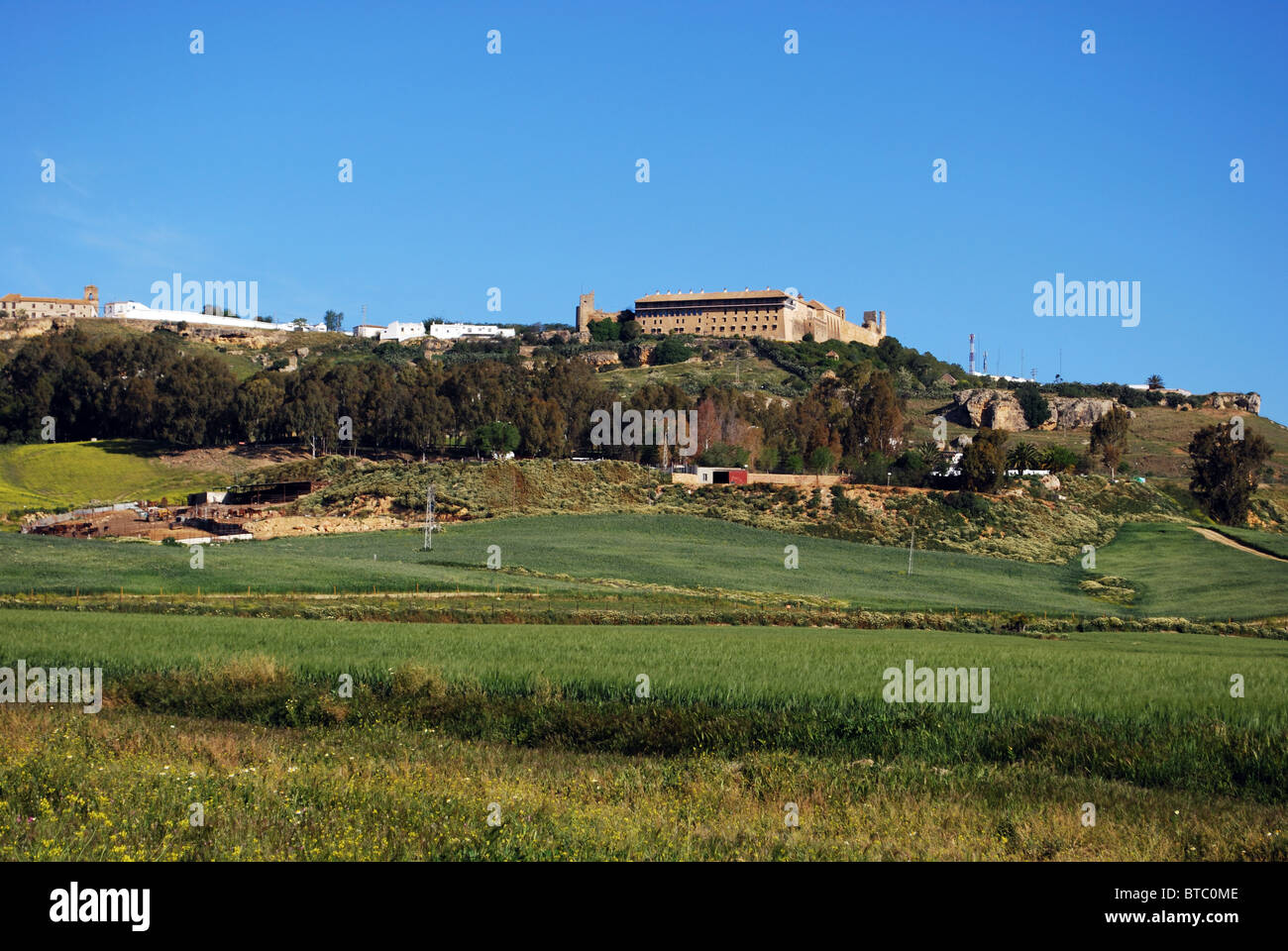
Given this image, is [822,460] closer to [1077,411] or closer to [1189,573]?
[1189,573]

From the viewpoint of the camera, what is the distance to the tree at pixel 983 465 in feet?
293

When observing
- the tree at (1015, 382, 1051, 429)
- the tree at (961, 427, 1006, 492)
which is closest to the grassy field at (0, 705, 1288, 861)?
the tree at (961, 427, 1006, 492)

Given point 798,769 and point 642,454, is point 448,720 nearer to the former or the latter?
point 798,769

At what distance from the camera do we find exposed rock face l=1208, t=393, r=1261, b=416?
169m

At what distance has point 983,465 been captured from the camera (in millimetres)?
89500

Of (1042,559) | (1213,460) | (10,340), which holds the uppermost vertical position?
(10,340)

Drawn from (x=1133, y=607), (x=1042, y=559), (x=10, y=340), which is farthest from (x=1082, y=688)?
(x=10, y=340)

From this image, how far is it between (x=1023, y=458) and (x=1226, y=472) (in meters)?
17.4

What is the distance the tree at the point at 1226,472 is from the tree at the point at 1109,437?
7.89 metres

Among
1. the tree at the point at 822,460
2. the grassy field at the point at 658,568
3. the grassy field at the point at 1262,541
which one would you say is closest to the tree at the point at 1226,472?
the grassy field at the point at 1262,541

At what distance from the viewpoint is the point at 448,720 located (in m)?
18.5

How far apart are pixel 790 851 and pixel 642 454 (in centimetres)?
9607

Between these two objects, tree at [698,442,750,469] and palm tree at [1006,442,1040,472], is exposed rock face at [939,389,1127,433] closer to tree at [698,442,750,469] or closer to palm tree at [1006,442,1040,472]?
palm tree at [1006,442,1040,472]

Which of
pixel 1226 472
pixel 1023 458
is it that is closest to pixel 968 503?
pixel 1023 458
